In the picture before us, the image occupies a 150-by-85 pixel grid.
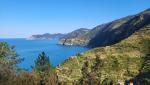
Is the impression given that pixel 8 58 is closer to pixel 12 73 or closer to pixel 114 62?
pixel 12 73

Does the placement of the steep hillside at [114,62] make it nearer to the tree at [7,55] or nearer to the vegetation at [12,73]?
the vegetation at [12,73]

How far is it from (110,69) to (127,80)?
14.6 meters

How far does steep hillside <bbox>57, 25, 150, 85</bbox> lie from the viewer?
142m

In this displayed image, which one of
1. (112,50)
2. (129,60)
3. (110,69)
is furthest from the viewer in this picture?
(112,50)

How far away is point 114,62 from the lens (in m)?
158

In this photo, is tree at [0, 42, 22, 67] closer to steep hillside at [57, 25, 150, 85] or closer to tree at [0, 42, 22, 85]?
tree at [0, 42, 22, 85]

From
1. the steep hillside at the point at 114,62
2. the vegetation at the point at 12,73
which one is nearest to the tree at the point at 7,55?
the vegetation at the point at 12,73

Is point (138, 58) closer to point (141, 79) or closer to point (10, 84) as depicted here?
point (141, 79)

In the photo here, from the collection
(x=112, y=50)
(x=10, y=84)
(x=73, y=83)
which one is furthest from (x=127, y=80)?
(x=10, y=84)

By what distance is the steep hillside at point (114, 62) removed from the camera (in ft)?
466

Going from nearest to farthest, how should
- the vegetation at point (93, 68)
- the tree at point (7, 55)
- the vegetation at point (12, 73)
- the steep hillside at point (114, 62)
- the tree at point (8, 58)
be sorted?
the vegetation at point (12, 73)
the tree at point (8, 58)
the tree at point (7, 55)
the vegetation at point (93, 68)
the steep hillside at point (114, 62)

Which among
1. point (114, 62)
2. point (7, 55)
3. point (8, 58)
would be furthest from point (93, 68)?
point (7, 55)

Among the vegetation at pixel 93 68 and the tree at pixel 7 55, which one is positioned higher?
the tree at pixel 7 55

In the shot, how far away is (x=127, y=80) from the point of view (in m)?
136
